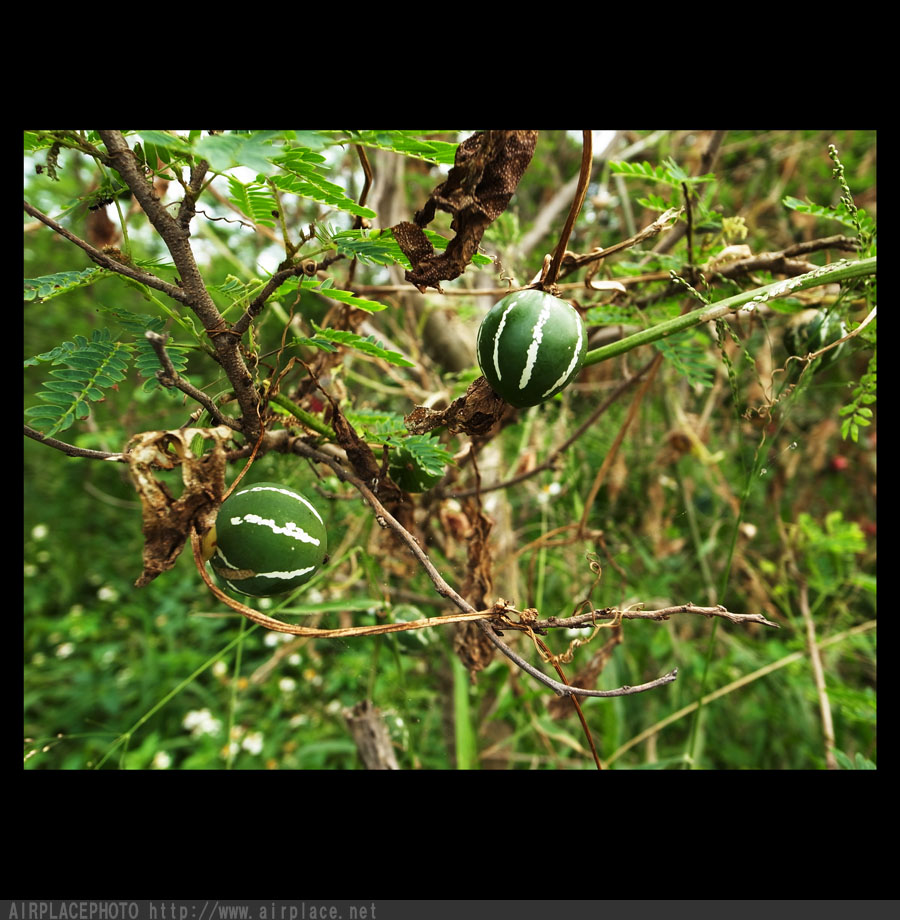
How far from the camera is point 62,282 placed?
0.85 meters

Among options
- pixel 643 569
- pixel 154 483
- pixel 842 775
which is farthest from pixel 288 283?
pixel 643 569

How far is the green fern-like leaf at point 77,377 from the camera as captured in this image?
0.82m

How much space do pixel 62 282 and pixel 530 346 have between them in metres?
0.62

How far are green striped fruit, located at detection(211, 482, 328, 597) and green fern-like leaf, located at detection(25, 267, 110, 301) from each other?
34 cm

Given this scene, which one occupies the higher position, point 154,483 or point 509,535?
point 154,483

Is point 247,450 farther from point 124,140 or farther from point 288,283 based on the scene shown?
point 124,140

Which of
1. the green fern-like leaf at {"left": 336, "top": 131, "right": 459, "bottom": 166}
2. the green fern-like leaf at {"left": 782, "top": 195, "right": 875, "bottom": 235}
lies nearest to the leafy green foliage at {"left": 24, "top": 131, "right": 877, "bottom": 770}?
the green fern-like leaf at {"left": 336, "top": 131, "right": 459, "bottom": 166}

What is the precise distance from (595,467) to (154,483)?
196 centimetres

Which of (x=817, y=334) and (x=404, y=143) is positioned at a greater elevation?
(x=404, y=143)

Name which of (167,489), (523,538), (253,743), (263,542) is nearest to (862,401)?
(263,542)

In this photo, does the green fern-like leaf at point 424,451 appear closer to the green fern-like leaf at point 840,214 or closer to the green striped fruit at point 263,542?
the green striped fruit at point 263,542

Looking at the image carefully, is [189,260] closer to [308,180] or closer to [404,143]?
[308,180]

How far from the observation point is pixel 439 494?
1.43 metres

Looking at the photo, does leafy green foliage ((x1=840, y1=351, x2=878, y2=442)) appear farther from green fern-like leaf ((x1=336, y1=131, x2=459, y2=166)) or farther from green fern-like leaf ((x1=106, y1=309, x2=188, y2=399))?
green fern-like leaf ((x1=106, y1=309, x2=188, y2=399))
